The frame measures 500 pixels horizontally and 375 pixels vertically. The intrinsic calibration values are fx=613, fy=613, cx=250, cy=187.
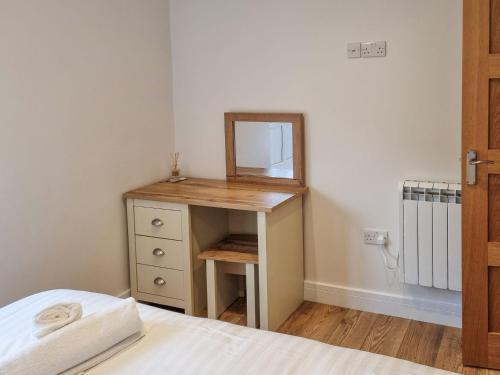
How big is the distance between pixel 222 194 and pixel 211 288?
520mm

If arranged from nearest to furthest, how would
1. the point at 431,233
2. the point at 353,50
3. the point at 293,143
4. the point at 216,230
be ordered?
the point at 431,233
the point at 353,50
the point at 293,143
the point at 216,230

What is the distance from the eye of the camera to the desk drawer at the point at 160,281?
3.44 m

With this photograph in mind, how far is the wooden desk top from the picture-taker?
10.5 feet

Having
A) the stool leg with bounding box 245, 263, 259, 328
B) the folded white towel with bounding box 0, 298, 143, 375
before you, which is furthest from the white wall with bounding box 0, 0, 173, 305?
the folded white towel with bounding box 0, 298, 143, 375

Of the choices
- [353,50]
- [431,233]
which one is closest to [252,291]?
[431,233]

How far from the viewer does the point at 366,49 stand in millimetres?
3246

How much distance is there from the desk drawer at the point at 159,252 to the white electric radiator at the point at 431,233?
1220mm

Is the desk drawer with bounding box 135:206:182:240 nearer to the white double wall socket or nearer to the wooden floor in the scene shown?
the wooden floor

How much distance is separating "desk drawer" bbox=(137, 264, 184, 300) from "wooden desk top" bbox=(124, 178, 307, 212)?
0.42 m

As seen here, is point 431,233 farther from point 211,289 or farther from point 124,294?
point 124,294

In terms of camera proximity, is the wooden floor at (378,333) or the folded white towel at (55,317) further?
the wooden floor at (378,333)

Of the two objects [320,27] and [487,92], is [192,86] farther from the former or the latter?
[487,92]

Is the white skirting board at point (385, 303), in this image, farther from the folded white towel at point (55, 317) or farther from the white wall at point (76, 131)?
the folded white towel at point (55, 317)

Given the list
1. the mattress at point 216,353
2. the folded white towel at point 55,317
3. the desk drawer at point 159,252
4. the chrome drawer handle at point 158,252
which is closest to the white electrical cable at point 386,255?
the desk drawer at point 159,252
